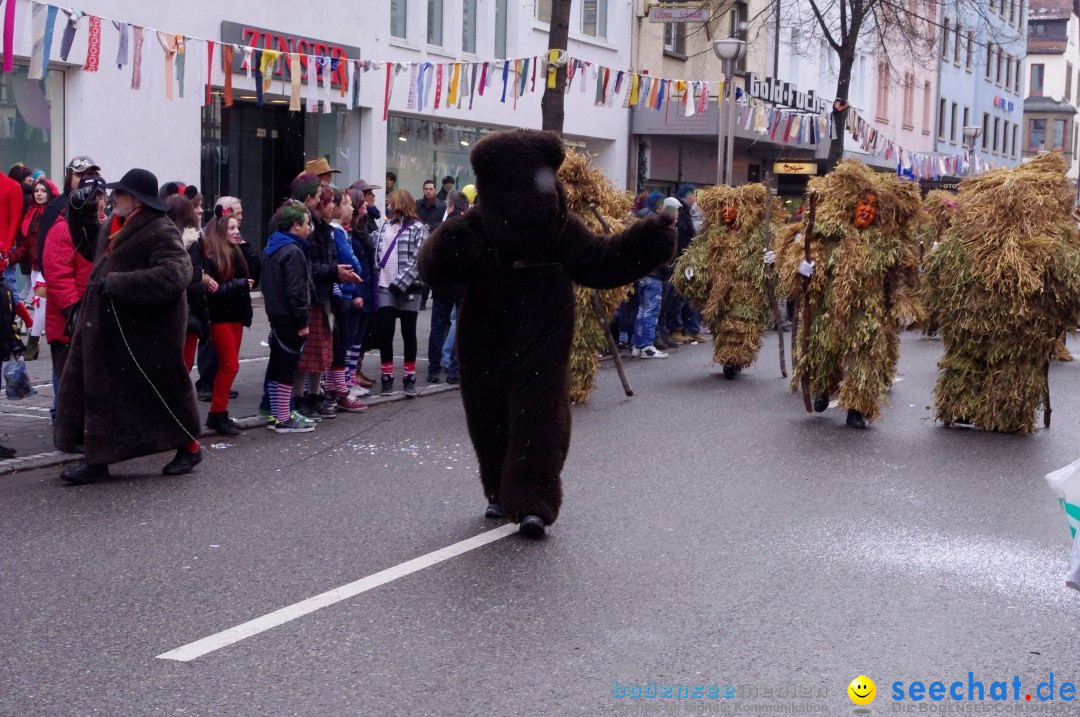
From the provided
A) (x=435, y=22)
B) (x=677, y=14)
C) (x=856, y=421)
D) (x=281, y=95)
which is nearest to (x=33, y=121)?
(x=281, y=95)

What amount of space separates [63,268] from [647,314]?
325 inches

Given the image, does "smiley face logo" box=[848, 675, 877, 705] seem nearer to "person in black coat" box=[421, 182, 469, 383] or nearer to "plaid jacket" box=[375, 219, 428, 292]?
"plaid jacket" box=[375, 219, 428, 292]

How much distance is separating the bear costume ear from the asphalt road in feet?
5.76

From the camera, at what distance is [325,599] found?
214 inches

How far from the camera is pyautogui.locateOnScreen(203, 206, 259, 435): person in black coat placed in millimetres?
9219

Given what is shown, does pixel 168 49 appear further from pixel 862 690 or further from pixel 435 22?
pixel 862 690

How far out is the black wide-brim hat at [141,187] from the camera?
7602 mm

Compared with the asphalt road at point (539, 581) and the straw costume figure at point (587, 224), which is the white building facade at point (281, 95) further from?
the asphalt road at point (539, 581)

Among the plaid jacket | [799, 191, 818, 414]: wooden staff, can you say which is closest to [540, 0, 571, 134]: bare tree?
the plaid jacket

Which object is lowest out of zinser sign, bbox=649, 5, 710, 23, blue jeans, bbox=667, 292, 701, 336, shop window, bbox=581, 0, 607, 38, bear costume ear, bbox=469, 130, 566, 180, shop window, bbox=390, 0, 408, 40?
blue jeans, bbox=667, 292, 701, 336

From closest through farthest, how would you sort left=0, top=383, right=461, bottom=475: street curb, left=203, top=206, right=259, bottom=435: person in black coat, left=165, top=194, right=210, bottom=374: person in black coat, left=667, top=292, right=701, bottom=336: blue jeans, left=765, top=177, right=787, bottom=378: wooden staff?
left=0, top=383, right=461, bottom=475: street curb < left=165, top=194, right=210, bottom=374: person in black coat < left=203, top=206, right=259, bottom=435: person in black coat < left=765, top=177, right=787, bottom=378: wooden staff < left=667, top=292, right=701, bottom=336: blue jeans

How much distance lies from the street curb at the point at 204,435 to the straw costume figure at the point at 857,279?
10.7 ft

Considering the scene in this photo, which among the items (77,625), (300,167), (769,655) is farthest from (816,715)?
(300,167)

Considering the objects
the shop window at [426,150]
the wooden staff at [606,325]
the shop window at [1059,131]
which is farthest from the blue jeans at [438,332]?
the shop window at [1059,131]
